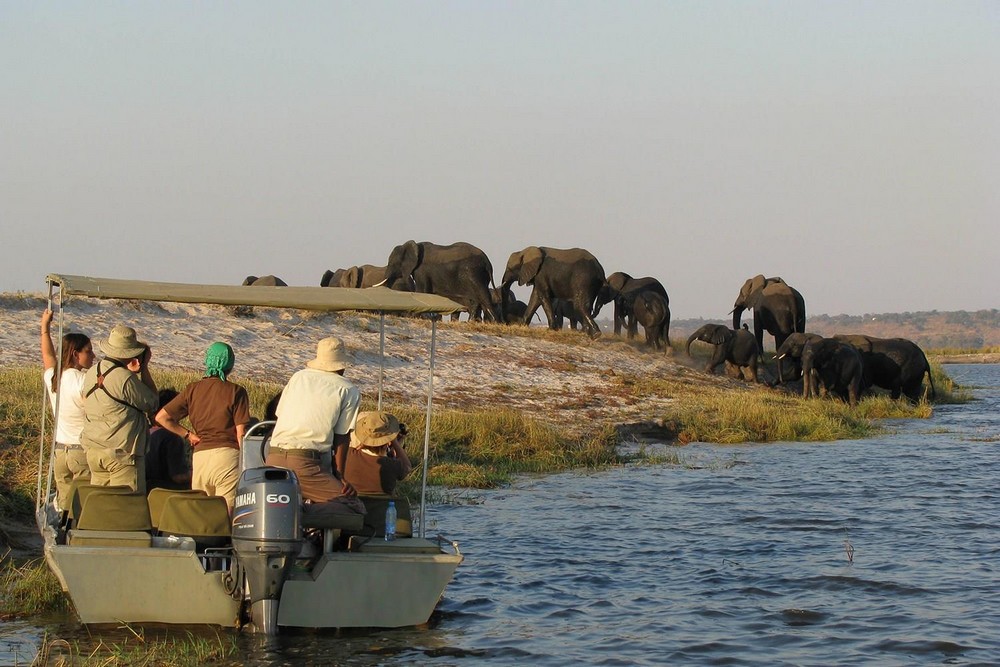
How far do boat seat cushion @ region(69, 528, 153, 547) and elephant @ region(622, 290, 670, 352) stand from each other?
Result: 28.1 metres

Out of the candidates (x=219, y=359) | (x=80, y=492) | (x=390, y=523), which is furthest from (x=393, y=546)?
(x=80, y=492)

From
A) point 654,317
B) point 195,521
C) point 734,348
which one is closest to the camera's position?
point 195,521

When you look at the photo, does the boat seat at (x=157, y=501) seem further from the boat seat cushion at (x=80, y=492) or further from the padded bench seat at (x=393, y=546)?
the padded bench seat at (x=393, y=546)

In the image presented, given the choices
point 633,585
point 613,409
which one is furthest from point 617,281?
point 633,585

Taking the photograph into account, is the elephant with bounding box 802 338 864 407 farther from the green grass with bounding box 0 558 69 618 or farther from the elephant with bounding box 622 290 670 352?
the green grass with bounding box 0 558 69 618

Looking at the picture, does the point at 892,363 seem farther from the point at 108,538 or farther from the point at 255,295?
the point at 108,538

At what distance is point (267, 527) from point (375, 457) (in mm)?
1649

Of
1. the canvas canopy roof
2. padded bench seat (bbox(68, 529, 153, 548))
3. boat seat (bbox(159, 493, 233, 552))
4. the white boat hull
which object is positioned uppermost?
the canvas canopy roof

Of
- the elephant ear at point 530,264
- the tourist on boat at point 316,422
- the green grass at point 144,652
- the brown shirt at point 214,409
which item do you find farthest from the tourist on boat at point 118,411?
the elephant ear at point 530,264

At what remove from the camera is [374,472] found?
10.6 metres

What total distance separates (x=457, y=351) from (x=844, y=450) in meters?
7.77

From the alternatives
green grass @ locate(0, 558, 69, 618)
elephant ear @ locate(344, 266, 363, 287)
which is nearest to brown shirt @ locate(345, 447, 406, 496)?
green grass @ locate(0, 558, 69, 618)

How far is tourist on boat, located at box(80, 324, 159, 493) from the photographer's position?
10.1m

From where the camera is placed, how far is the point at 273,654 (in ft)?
31.0
